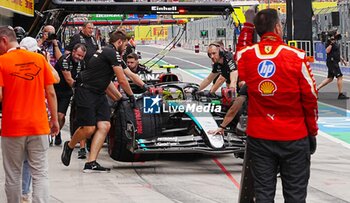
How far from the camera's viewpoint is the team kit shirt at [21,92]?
654 centimetres

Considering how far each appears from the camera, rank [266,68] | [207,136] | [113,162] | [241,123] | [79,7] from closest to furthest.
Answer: [266,68]
[241,123]
[207,136]
[113,162]
[79,7]

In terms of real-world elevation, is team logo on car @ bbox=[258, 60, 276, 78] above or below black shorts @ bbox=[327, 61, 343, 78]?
above

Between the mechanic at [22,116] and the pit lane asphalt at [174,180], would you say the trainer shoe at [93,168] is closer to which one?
the pit lane asphalt at [174,180]

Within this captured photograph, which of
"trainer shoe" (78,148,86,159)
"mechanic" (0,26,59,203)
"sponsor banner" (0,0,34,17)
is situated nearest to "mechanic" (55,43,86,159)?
"trainer shoe" (78,148,86,159)

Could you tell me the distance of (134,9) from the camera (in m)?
15.4

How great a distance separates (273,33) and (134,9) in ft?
33.0

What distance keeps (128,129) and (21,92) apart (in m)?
3.32

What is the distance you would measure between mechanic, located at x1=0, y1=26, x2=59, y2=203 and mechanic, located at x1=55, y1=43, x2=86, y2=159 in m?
4.78

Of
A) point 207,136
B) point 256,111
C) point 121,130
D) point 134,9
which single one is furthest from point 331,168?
point 134,9

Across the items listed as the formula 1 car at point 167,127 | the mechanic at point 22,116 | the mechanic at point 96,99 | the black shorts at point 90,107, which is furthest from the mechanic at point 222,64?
the mechanic at point 22,116

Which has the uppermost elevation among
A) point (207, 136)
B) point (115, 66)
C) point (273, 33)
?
point (273, 33)

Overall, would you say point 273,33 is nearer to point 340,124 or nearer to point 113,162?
point 113,162

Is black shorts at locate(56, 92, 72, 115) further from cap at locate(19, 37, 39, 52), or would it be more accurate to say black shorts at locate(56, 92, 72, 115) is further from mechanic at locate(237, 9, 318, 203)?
mechanic at locate(237, 9, 318, 203)

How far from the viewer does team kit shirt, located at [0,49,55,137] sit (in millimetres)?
6543
